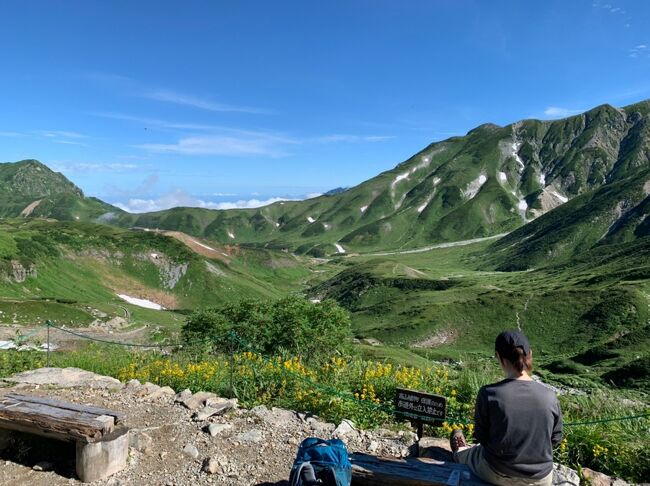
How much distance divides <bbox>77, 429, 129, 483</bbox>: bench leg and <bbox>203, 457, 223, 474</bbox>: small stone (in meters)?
1.83

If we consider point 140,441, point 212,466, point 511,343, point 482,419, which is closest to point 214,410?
point 140,441

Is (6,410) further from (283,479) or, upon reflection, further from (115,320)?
(115,320)

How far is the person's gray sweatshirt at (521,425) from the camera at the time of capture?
21.7 feet

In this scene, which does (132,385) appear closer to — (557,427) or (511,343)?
(511,343)

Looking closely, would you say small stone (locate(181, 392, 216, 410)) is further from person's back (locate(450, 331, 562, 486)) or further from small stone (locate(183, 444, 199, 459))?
person's back (locate(450, 331, 562, 486))

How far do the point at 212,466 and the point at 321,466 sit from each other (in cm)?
374

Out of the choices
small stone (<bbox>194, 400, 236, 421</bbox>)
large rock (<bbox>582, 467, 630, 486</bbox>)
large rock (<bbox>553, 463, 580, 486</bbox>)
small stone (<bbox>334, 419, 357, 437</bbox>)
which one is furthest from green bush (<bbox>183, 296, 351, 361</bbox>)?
large rock (<bbox>582, 467, 630, 486</bbox>)

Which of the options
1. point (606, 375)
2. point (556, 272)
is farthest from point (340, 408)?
point (556, 272)

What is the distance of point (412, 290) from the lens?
11612 cm

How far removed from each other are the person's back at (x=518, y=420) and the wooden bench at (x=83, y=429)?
7278mm

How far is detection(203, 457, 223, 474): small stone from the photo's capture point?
9.53 m

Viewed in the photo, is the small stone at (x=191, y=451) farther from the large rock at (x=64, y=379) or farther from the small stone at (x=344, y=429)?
the large rock at (x=64, y=379)

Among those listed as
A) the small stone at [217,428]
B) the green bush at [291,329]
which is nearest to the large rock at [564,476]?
the small stone at [217,428]

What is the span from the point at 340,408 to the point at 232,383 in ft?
11.1
